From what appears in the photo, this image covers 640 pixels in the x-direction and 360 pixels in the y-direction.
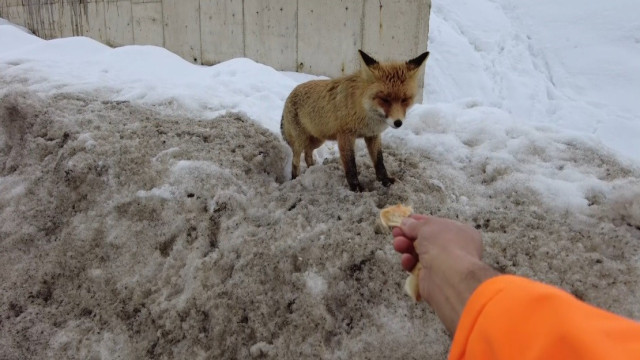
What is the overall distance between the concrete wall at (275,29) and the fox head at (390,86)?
9.57ft

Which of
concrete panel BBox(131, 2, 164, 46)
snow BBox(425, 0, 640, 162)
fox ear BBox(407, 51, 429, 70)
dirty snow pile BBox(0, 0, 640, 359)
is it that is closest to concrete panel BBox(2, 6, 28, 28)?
concrete panel BBox(131, 2, 164, 46)

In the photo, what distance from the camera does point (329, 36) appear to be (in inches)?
233

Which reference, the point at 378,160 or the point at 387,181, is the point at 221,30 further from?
the point at 387,181

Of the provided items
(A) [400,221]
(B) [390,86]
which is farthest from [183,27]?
(A) [400,221]

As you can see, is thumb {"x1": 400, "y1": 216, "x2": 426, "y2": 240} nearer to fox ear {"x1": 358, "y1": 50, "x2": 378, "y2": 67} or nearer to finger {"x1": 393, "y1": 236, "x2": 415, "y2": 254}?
Result: finger {"x1": 393, "y1": 236, "x2": 415, "y2": 254}

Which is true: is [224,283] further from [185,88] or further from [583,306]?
[185,88]

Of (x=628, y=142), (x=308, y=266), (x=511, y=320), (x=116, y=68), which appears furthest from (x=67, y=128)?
(x=628, y=142)

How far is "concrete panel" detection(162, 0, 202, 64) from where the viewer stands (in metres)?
7.00

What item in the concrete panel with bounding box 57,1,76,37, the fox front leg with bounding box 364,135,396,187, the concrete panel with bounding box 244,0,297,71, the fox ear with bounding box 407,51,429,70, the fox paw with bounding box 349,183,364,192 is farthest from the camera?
the concrete panel with bounding box 57,1,76,37

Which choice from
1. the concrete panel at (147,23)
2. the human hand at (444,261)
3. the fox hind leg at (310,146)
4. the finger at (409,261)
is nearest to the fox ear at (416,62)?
the fox hind leg at (310,146)

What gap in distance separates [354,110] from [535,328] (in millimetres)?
2254

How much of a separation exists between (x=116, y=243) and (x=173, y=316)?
0.75m

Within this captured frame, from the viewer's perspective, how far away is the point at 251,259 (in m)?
2.14

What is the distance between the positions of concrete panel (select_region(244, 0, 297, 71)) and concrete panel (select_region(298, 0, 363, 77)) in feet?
0.50
